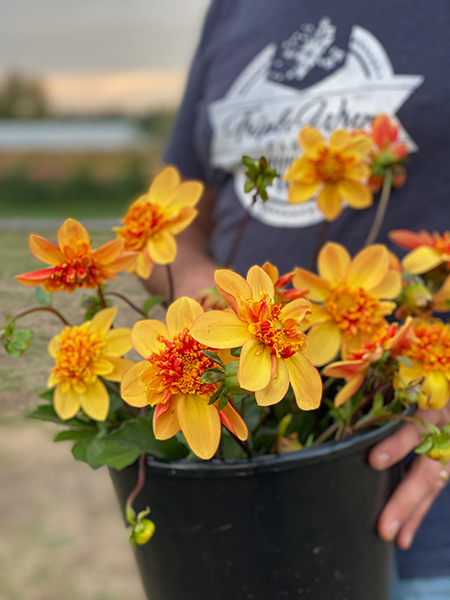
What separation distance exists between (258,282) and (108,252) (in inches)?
3.4

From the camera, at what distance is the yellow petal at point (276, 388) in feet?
0.62

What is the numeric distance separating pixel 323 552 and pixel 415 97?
462 millimetres

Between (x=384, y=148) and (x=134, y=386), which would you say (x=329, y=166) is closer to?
(x=384, y=148)

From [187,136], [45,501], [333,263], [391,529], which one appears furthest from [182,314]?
[45,501]

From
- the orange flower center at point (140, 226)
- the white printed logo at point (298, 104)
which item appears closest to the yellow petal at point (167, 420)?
the orange flower center at point (140, 226)

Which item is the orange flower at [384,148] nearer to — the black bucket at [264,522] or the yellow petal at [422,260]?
the yellow petal at [422,260]

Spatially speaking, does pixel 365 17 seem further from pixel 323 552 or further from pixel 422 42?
pixel 323 552

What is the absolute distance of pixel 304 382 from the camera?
0.66ft

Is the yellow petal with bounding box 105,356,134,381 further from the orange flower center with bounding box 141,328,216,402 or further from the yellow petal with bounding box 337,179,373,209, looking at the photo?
the yellow petal with bounding box 337,179,373,209

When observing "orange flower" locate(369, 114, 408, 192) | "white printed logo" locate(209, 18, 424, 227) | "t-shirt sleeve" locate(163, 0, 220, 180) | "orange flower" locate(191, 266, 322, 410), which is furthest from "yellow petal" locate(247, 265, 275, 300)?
"t-shirt sleeve" locate(163, 0, 220, 180)

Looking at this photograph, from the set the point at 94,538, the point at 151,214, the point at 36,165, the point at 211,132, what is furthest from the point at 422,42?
the point at 36,165

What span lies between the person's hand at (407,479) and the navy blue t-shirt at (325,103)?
0.61 feet

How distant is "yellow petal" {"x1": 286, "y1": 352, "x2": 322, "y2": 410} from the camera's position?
0.20m

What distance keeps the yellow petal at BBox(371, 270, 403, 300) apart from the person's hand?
3.5 inches
